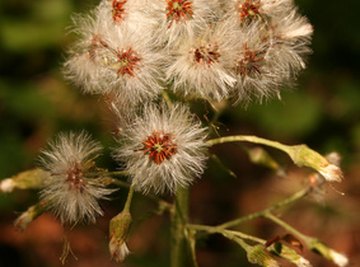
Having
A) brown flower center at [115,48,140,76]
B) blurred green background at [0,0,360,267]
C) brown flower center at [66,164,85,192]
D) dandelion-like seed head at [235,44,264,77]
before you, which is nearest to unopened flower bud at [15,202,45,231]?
brown flower center at [66,164,85,192]

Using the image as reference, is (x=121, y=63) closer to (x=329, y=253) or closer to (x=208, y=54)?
(x=208, y=54)

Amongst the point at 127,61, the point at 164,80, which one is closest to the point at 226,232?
the point at 164,80

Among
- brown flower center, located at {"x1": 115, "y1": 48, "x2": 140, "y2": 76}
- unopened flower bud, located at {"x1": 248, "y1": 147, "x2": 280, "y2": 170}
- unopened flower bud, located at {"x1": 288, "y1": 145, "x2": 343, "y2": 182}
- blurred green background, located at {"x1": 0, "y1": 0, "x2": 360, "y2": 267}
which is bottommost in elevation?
blurred green background, located at {"x1": 0, "y1": 0, "x2": 360, "y2": 267}

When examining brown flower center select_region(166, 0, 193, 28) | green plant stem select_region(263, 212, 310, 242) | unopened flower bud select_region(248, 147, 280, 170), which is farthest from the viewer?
unopened flower bud select_region(248, 147, 280, 170)

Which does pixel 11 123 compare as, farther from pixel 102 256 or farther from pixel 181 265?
pixel 181 265

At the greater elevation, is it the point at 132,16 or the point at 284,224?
the point at 132,16

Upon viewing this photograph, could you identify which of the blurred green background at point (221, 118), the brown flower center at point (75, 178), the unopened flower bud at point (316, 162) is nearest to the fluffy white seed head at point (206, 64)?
the unopened flower bud at point (316, 162)

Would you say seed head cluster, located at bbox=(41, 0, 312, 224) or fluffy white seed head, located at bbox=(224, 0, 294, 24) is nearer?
seed head cluster, located at bbox=(41, 0, 312, 224)

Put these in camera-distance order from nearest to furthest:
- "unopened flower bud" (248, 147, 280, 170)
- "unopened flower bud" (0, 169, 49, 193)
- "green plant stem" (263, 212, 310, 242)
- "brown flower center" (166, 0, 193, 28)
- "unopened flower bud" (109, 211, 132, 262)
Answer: "unopened flower bud" (109, 211, 132, 262) → "brown flower center" (166, 0, 193, 28) → "unopened flower bud" (0, 169, 49, 193) → "green plant stem" (263, 212, 310, 242) → "unopened flower bud" (248, 147, 280, 170)

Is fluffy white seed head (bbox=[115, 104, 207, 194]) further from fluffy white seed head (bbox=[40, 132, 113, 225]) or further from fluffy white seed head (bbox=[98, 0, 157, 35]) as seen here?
fluffy white seed head (bbox=[98, 0, 157, 35])
